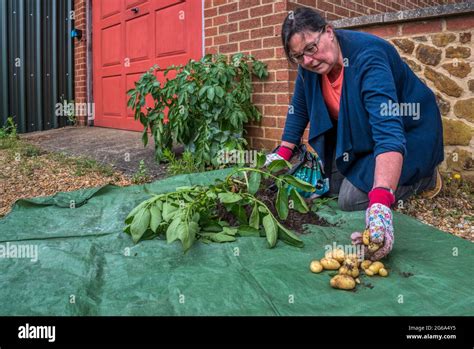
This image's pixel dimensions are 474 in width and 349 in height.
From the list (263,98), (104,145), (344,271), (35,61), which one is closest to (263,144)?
(263,98)

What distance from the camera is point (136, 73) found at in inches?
241

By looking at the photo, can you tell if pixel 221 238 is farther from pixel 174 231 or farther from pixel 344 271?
pixel 344 271

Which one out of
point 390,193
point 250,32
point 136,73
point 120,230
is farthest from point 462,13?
point 136,73

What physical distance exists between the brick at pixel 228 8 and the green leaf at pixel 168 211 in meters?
2.74

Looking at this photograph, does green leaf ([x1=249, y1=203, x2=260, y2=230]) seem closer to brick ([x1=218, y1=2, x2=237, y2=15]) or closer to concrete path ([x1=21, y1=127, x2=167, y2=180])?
concrete path ([x1=21, y1=127, x2=167, y2=180])

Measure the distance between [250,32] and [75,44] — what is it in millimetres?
4241

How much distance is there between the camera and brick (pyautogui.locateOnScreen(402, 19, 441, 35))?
3406 mm

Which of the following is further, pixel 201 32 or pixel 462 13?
pixel 201 32

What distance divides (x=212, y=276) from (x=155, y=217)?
1.60 ft

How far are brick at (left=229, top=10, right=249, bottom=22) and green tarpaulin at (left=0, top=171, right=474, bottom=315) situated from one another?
250 cm

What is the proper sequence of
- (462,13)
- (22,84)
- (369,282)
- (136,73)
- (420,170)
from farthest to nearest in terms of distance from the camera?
1. (22,84)
2. (136,73)
3. (462,13)
4. (420,170)
5. (369,282)
